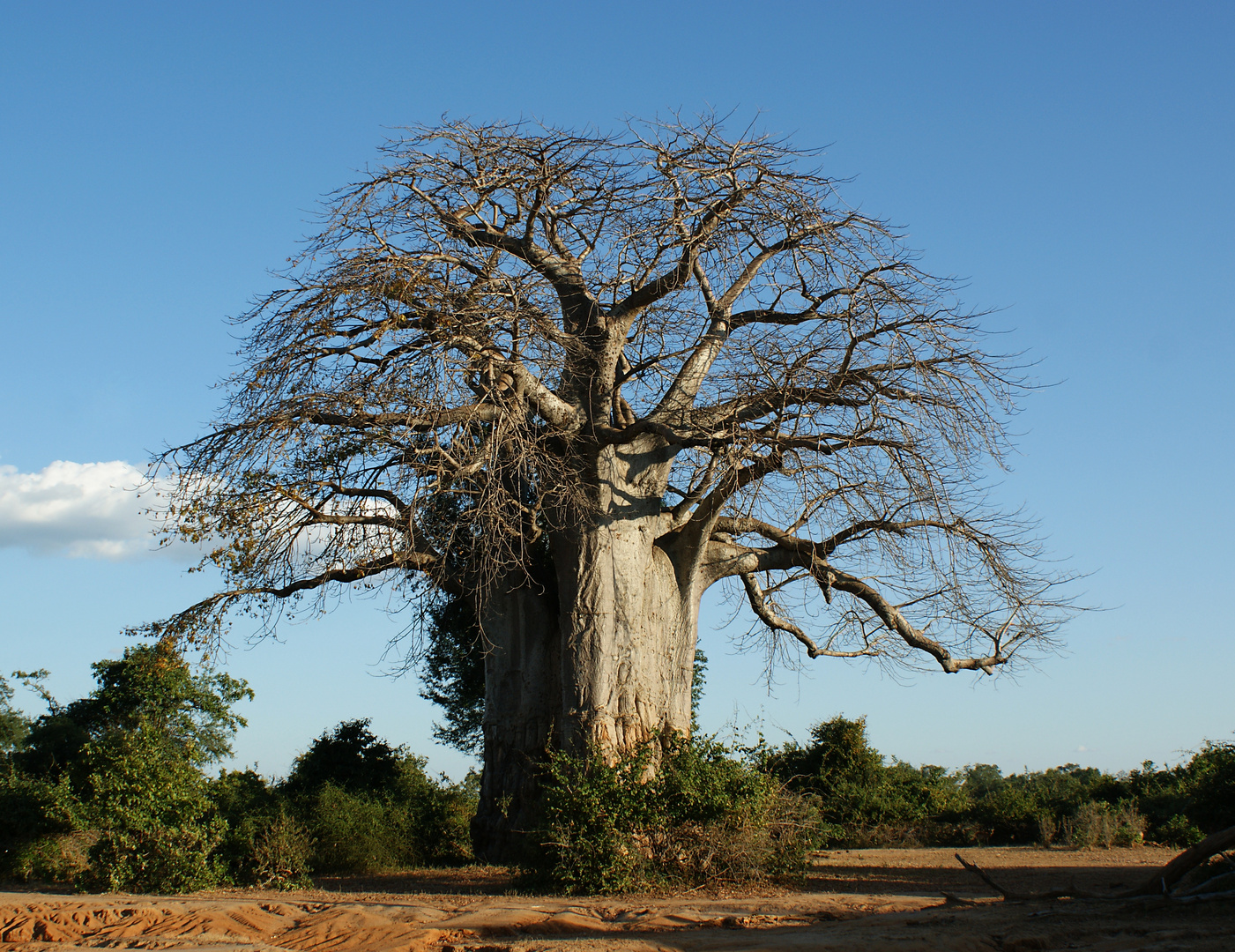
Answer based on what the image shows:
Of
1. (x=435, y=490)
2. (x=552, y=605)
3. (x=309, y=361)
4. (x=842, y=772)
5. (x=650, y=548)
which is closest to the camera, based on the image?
(x=435, y=490)

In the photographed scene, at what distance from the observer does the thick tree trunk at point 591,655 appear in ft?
31.2

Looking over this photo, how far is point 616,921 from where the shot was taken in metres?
6.68

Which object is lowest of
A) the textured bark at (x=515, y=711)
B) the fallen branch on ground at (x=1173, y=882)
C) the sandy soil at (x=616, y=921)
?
the sandy soil at (x=616, y=921)

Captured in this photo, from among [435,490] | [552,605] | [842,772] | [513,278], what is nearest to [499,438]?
[435,490]

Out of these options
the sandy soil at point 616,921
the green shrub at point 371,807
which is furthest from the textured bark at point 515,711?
the sandy soil at point 616,921

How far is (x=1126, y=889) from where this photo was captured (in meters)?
7.68

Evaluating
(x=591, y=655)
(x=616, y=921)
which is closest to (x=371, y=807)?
(x=591, y=655)

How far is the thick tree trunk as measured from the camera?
9.52 metres

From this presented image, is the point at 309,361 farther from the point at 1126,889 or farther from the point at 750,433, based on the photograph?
the point at 1126,889

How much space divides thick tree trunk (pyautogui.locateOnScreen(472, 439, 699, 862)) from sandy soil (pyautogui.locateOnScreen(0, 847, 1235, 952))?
1.82 m

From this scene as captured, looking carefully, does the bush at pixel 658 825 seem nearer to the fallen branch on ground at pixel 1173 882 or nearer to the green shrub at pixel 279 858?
the fallen branch on ground at pixel 1173 882

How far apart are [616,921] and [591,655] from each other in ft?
10.5

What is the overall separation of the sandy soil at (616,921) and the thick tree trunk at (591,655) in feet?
5.96

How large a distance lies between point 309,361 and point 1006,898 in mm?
7668
